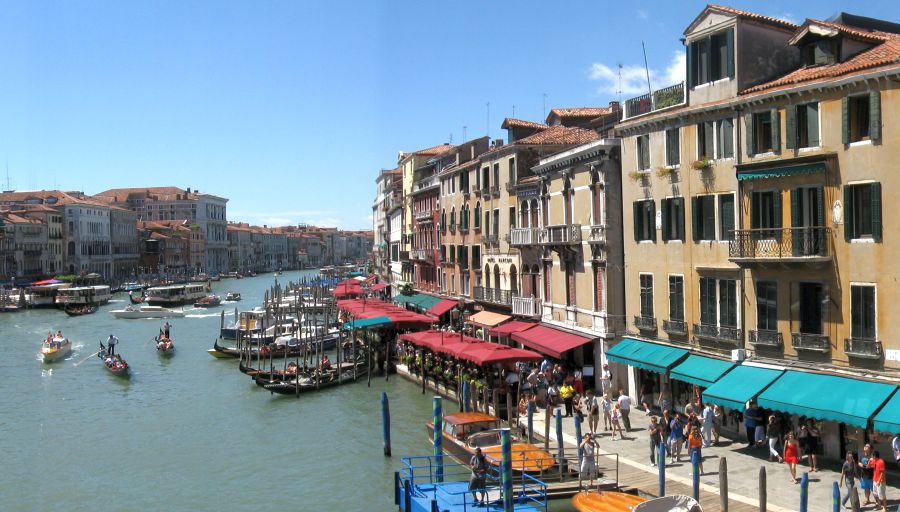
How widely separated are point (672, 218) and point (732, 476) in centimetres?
730

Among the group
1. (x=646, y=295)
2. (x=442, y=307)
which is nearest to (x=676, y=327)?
(x=646, y=295)

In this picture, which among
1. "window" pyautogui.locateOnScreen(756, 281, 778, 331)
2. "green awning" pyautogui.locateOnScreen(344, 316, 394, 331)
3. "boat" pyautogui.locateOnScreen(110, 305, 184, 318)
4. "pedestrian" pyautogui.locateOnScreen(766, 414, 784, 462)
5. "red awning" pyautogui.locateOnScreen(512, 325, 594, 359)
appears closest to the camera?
"pedestrian" pyautogui.locateOnScreen(766, 414, 784, 462)

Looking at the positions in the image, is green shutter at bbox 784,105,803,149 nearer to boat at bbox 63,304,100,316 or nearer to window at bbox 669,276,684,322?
window at bbox 669,276,684,322

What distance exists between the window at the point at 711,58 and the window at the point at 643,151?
6.99 feet

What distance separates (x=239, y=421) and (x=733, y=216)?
16.3m

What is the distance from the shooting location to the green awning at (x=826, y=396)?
1488 centimetres

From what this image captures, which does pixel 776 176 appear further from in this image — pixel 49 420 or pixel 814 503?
pixel 49 420

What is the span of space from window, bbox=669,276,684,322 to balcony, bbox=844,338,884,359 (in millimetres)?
5050

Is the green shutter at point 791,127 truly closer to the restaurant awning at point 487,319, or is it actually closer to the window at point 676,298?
the window at point 676,298

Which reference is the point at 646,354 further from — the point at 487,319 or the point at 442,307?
A: the point at 442,307

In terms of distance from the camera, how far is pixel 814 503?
14.0 meters

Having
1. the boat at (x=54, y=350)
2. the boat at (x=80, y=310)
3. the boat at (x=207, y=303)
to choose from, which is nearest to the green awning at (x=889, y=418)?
the boat at (x=54, y=350)

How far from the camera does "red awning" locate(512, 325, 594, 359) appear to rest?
25.0m

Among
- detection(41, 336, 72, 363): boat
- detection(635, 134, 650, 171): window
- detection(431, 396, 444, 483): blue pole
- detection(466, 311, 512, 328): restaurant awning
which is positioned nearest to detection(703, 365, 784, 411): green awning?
detection(431, 396, 444, 483): blue pole
